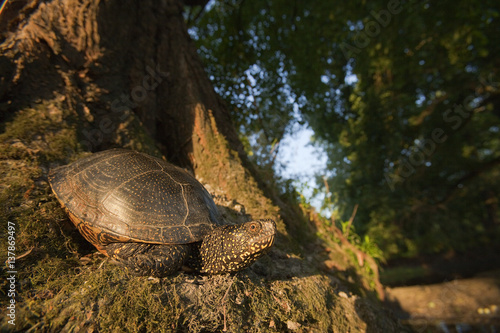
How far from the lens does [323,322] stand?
2.36 m

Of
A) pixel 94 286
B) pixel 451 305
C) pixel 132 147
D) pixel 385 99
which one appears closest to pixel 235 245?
pixel 94 286

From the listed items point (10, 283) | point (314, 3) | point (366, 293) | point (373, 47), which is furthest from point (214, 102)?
point (373, 47)

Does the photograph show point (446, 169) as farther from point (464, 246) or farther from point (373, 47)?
point (373, 47)

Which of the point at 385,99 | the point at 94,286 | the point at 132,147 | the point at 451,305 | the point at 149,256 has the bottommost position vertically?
the point at 451,305

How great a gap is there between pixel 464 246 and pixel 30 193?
17.5 metres

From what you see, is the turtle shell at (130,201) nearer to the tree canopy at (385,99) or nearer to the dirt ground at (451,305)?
the tree canopy at (385,99)

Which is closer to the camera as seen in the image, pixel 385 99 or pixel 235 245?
pixel 235 245

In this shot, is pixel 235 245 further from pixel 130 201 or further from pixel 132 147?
pixel 132 147

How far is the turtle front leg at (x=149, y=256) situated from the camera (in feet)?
5.87

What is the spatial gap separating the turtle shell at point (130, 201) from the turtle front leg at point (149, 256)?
72mm

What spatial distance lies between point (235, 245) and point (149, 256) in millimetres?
674

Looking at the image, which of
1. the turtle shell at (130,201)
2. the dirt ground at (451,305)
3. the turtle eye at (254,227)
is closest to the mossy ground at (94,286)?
the turtle shell at (130,201)

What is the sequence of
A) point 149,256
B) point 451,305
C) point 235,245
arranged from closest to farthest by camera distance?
1. point 149,256
2. point 235,245
3. point 451,305

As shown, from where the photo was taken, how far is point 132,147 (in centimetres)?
334
